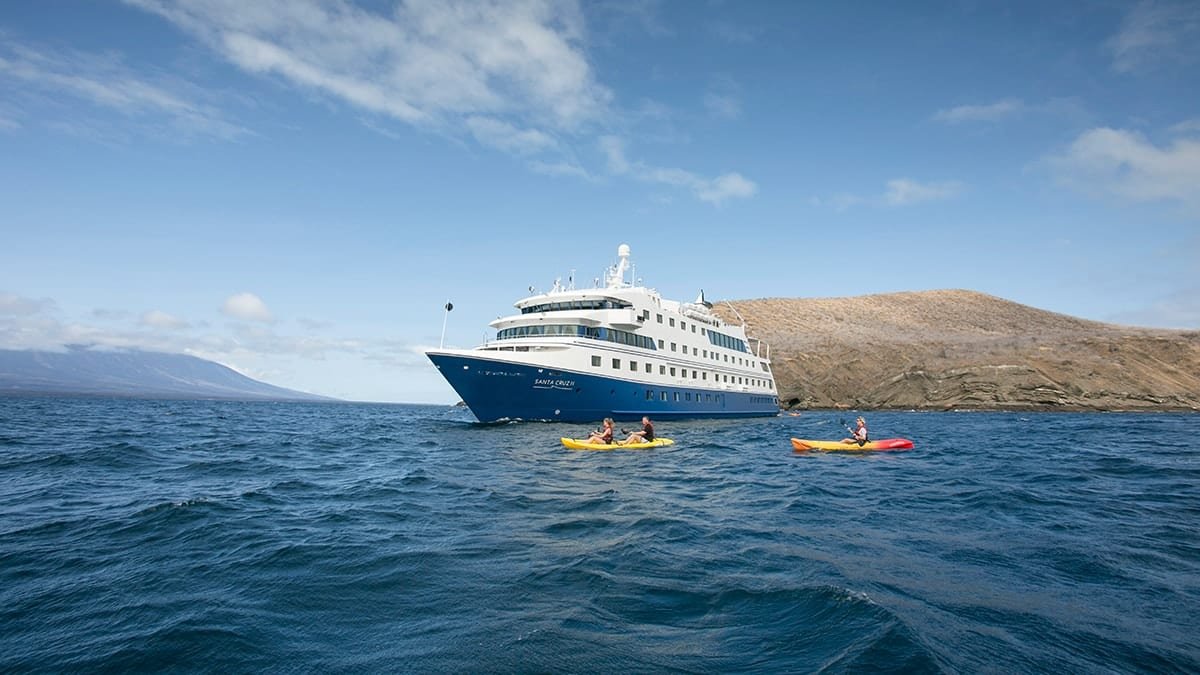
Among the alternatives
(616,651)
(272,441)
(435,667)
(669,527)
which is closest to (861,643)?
(616,651)

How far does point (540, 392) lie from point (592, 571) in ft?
78.0

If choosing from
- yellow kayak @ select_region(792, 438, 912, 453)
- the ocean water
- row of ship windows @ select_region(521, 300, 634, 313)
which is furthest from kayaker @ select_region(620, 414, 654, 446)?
row of ship windows @ select_region(521, 300, 634, 313)

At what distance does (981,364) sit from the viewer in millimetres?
72562

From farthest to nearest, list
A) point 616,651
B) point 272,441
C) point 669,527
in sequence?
1. point 272,441
2. point 669,527
3. point 616,651

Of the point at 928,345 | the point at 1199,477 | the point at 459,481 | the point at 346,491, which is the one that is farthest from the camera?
the point at 928,345

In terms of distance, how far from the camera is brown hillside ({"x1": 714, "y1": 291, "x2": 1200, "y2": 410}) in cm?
6694

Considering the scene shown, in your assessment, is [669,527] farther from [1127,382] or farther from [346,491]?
[1127,382]

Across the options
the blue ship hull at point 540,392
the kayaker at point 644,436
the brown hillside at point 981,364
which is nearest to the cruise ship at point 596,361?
the blue ship hull at point 540,392

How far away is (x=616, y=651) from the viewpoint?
5.73 m

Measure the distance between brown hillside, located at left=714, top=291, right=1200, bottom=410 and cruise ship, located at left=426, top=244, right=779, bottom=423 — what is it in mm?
40299

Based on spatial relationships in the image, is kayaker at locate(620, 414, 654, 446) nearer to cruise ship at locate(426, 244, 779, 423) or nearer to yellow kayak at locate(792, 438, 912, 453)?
yellow kayak at locate(792, 438, 912, 453)

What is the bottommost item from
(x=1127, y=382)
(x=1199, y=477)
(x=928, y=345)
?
(x=1199, y=477)

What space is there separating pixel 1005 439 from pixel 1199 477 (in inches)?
573

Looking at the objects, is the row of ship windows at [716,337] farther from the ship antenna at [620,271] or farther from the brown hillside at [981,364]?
the brown hillside at [981,364]
